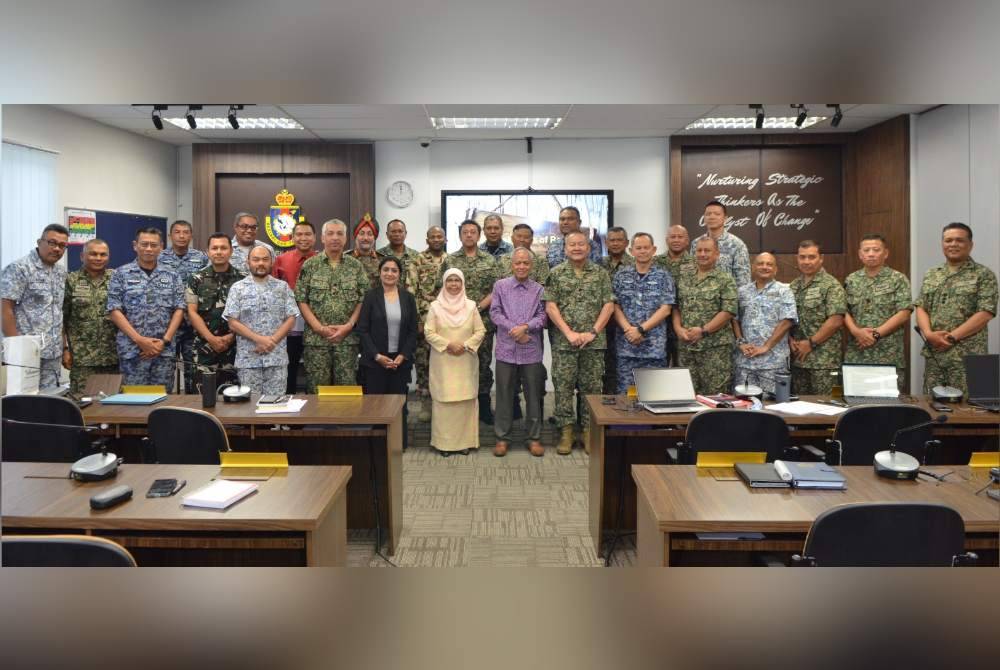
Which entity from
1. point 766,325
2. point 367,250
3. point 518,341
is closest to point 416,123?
point 367,250

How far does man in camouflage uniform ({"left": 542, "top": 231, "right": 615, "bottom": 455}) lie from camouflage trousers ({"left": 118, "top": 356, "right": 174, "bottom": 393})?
285 cm

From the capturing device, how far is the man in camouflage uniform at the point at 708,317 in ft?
15.8

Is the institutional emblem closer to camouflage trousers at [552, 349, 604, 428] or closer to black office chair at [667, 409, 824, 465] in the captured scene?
camouflage trousers at [552, 349, 604, 428]

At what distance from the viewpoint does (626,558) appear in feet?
11.1

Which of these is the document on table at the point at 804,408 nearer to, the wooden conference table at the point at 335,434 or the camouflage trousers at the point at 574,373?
the camouflage trousers at the point at 574,373

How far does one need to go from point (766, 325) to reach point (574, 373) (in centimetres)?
141

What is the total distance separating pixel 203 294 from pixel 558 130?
417 centimetres

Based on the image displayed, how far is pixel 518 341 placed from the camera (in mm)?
5156

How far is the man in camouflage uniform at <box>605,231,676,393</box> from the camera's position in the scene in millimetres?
4977

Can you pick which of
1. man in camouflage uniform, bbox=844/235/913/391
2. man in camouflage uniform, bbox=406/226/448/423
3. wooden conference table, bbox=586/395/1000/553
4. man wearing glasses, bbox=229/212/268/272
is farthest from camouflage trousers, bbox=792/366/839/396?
man wearing glasses, bbox=229/212/268/272

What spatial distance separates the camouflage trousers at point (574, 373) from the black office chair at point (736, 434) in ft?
6.85

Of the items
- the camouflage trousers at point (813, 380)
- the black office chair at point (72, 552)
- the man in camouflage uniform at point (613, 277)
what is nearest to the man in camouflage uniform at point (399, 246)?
the man in camouflage uniform at point (613, 277)
